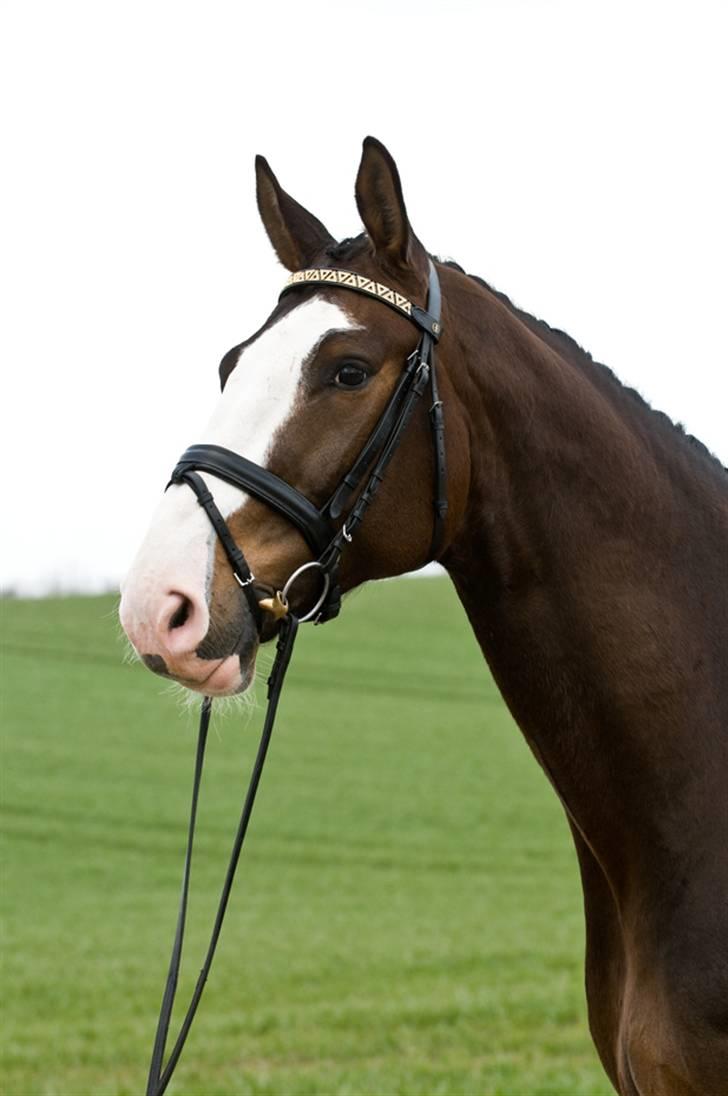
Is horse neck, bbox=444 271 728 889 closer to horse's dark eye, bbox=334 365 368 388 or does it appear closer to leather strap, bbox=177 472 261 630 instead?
horse's dark eye, bbox=334 365 368 388

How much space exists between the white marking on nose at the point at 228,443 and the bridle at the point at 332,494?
38mm

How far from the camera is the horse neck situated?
12.5 ft

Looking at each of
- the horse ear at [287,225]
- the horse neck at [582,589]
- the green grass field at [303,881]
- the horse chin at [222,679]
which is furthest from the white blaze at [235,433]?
the green grass field at [303,881]

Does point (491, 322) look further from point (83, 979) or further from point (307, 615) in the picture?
point (83, 979)

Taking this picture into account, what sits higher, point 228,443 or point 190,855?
point 228,443

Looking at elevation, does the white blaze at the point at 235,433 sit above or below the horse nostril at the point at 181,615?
above

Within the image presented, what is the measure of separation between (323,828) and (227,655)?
80.0ft

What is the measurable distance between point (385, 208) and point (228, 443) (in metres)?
0.79

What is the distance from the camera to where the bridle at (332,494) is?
11.3 ft

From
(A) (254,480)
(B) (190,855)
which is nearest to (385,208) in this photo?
(A) (254,480)

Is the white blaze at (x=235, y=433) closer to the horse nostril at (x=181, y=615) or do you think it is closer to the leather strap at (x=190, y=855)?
the horse nostril at (x=181, y=615)

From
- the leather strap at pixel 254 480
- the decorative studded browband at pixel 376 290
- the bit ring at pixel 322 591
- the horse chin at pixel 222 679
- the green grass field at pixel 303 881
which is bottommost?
the green grass field at pixel 303 881

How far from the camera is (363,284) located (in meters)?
3.72

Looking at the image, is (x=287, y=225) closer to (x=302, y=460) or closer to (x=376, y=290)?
(x=376, y=290)
